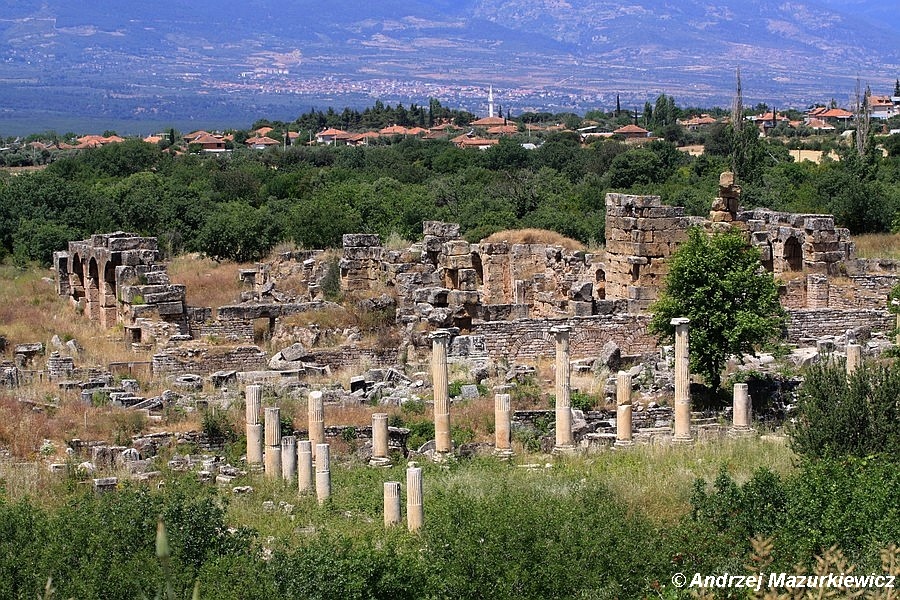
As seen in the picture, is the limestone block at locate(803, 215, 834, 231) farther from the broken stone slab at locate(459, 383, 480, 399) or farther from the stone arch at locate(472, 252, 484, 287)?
the broken stone slab at locate(459, 383, 480, 399)

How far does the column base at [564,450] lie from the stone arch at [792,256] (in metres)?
15.5

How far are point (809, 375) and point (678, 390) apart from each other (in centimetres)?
254

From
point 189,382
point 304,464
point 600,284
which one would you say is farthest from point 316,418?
point 600,284

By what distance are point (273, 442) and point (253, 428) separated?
2.29 ft

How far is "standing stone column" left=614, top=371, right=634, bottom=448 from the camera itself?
23.1 meters

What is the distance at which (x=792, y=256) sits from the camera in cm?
3666

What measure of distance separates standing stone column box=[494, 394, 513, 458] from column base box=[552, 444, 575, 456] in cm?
73

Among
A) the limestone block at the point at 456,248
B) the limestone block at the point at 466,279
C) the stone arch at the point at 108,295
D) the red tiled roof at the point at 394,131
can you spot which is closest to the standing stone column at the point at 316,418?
the limestone block at the point at 466,279

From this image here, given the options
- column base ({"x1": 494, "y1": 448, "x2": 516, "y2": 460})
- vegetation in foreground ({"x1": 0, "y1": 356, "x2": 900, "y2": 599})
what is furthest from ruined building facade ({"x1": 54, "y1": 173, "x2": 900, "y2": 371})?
vegetation in foreground ({"x1": 0, "y1": 356, "x2": 900, "y2": 599})

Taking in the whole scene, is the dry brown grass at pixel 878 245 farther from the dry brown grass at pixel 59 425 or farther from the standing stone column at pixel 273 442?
the dry brown grass at pixel 59 425

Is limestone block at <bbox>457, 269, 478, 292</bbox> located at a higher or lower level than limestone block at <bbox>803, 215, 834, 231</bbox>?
lower

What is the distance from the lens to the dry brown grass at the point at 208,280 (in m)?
35.7

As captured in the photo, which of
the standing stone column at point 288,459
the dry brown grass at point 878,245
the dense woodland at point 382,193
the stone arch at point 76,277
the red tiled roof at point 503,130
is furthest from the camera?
the red tiled roof at point 503,130

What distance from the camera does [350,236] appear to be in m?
36.3
